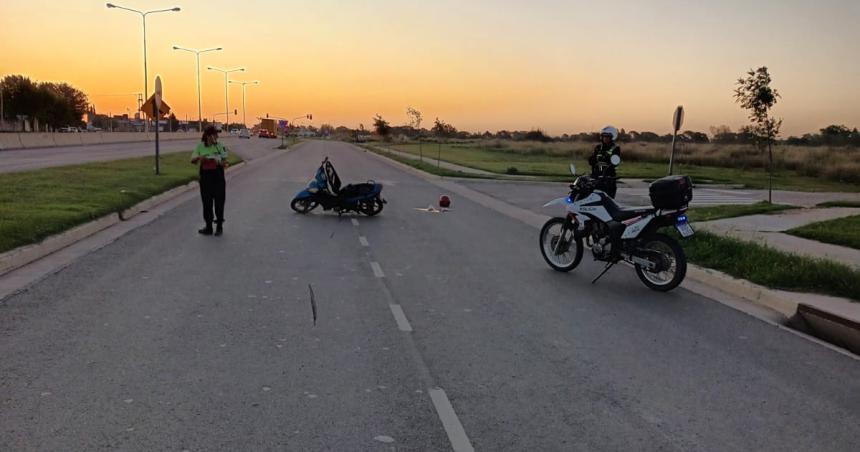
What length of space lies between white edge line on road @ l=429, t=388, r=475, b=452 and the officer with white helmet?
6.83 meters

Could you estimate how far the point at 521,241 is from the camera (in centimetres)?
1292

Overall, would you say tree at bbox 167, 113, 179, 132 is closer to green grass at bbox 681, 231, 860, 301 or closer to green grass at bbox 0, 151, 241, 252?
green grass at bbox 0, 151, 241, 252

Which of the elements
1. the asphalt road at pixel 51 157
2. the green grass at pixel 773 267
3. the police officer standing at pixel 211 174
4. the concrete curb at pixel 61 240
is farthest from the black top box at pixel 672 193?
the asphalt road at pixel 51 157

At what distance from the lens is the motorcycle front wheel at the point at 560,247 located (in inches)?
388

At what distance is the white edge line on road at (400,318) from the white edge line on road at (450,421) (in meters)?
1.70

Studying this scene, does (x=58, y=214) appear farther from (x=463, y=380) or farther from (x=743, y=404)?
(x=743, y=404)

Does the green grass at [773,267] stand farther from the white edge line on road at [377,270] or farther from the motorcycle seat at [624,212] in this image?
the white edge line on road at [377,270]

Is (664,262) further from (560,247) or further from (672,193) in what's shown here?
(560,247)

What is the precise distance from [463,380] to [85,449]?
2585 millimetres

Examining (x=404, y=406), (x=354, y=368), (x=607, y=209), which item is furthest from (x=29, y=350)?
(x=607, y=209)

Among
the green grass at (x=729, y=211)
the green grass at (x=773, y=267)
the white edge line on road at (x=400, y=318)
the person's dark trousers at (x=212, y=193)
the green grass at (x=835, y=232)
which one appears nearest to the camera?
the white edge line on road at (x=400, y=318)

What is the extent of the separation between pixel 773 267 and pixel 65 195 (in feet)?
47.8

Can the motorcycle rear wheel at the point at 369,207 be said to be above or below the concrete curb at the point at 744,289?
above

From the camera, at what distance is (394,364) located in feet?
18.4
